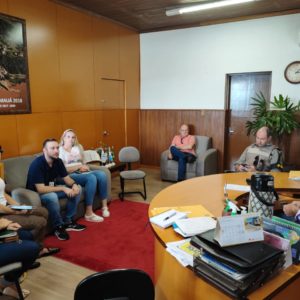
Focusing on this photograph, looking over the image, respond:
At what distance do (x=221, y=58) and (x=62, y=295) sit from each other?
15.8ft

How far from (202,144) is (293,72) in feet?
6.55

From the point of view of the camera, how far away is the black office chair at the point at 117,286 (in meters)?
1.26

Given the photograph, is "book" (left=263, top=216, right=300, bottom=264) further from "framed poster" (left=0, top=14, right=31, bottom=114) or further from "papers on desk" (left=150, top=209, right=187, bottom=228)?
"framed poster" (left=0, top=14, right=31, bottom=114)

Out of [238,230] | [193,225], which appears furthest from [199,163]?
[238,230]

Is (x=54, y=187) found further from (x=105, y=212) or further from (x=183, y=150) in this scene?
(x=183, y=150)

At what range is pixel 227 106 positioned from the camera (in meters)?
5.67

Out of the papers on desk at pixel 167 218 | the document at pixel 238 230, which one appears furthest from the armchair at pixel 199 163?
the document at pixel 238 230

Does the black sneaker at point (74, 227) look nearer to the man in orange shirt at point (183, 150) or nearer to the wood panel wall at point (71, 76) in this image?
the wood panel wall at point (71, 76)

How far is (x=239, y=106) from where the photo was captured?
18.4 ft

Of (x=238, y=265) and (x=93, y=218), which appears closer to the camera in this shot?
(x=238, y=265)

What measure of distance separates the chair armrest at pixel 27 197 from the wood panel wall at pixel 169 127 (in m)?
3.71

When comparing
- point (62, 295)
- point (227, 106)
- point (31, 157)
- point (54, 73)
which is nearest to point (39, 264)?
point (62, 295)

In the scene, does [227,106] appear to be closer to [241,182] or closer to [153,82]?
[153,82]

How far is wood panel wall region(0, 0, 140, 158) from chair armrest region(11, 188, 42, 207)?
95 cm
